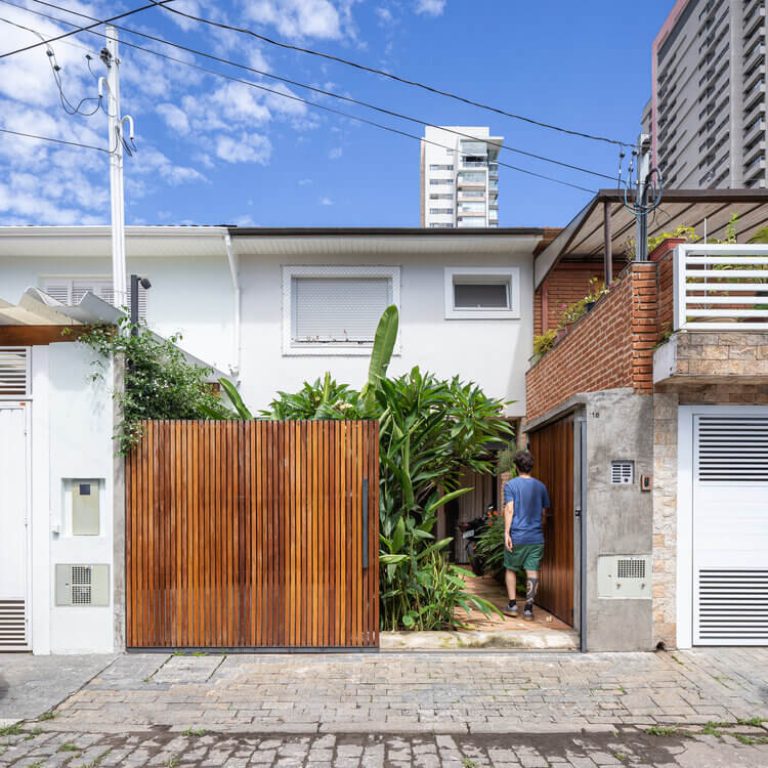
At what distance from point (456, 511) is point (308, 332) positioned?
4327 millimetres

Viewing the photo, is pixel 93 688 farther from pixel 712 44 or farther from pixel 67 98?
pixel 712 44

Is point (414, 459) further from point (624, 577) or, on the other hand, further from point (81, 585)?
point (81, 585)

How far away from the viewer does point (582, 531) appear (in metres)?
5.80

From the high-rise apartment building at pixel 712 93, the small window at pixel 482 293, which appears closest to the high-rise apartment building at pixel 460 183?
the high-rise apartment building at pixel 712 93

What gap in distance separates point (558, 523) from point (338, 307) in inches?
214

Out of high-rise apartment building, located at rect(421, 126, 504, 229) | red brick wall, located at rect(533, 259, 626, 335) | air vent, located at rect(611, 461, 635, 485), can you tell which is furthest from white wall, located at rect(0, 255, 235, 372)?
high-rise apartment building, located at rect(421, 126, 504, 229)

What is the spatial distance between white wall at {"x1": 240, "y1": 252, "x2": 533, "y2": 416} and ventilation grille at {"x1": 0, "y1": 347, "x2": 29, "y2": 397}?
14.7 ft

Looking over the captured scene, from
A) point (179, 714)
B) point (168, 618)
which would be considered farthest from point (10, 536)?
point (179, 714)

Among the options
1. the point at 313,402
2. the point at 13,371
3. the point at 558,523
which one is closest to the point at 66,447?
the point at 13,371

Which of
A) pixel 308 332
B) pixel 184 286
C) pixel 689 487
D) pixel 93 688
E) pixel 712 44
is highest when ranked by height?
pixel 712 44

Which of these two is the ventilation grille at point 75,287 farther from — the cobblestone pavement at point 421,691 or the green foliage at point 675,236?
the green foliage at point 675,236

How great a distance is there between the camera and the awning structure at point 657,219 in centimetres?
726

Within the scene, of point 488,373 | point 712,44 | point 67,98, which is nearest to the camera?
point 67,98

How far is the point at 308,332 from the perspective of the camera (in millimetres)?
10297
